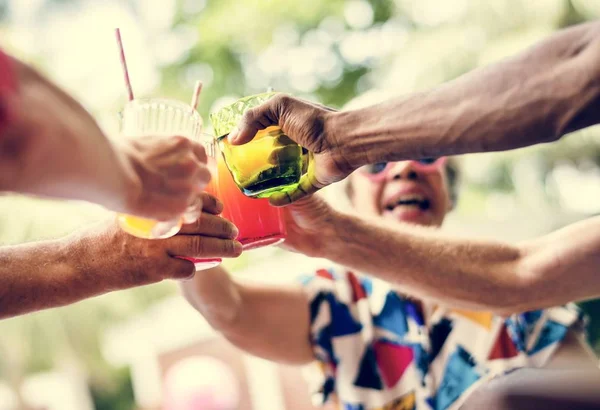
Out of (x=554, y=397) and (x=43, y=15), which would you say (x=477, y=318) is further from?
(x=43, y=15)

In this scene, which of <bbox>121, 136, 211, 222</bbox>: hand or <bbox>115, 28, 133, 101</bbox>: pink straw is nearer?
<bbox>121, 136, 211, 222</bbox>: hand

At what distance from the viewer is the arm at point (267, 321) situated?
1978mm

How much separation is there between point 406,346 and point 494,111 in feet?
3.74

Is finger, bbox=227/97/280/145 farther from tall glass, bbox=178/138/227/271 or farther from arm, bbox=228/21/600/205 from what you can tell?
tall glass, bbox=178/138/227/271

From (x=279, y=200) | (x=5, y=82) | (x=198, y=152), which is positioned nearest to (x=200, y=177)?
(x=198, y=152)

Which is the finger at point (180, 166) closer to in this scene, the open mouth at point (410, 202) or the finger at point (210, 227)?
the finger at point (210, 227)

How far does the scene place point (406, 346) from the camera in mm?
2041

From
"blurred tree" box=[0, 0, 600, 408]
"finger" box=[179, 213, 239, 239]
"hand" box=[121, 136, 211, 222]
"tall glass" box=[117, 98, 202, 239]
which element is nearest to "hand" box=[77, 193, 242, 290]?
"finger" box=[179, 213, 239, 239]

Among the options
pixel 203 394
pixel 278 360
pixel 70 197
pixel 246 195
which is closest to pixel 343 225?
pixel 246 195

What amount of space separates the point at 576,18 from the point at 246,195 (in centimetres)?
509

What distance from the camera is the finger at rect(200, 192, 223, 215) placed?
1298 mm

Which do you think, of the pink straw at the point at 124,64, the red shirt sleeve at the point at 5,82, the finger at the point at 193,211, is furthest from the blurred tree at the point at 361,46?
the red shirt sleeve at the point at 5,82

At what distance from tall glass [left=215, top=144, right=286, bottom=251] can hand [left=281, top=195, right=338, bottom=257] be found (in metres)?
0.19

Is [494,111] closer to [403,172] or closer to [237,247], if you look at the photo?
[237,247]
